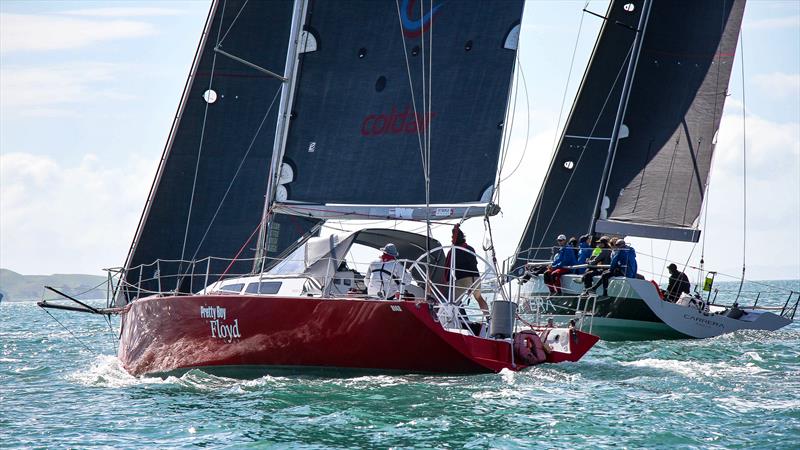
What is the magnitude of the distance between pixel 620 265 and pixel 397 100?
707 centimetres

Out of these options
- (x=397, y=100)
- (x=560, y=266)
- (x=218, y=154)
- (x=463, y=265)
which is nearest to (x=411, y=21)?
(x=397, y=100)

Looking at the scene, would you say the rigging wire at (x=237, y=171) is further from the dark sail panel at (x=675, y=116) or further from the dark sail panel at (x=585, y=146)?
the dark sail panel at (x=585, y=146)

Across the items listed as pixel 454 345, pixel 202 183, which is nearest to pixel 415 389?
pixel 454 345

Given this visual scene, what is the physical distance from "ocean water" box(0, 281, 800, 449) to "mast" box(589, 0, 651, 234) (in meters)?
8.92

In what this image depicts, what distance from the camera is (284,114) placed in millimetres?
15336

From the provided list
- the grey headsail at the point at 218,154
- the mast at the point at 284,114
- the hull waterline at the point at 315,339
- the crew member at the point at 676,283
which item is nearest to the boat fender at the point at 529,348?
the hull waterline at the point at 315,339

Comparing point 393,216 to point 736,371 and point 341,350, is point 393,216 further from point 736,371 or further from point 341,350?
point 736,371

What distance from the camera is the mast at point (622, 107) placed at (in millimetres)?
23797

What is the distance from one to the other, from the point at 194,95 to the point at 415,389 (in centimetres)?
725

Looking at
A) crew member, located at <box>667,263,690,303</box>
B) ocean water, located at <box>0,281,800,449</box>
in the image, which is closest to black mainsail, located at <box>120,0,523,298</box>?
ocean water, located at <box>0,281,800,449</box>

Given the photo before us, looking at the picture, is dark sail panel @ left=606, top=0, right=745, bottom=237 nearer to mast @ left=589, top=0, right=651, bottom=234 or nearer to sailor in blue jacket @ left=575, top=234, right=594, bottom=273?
mast @ left=589, top=0, right=651, bottom=234

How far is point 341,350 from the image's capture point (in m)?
12.1

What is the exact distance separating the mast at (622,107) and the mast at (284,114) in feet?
33.3

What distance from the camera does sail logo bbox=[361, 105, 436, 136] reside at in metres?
15.1
